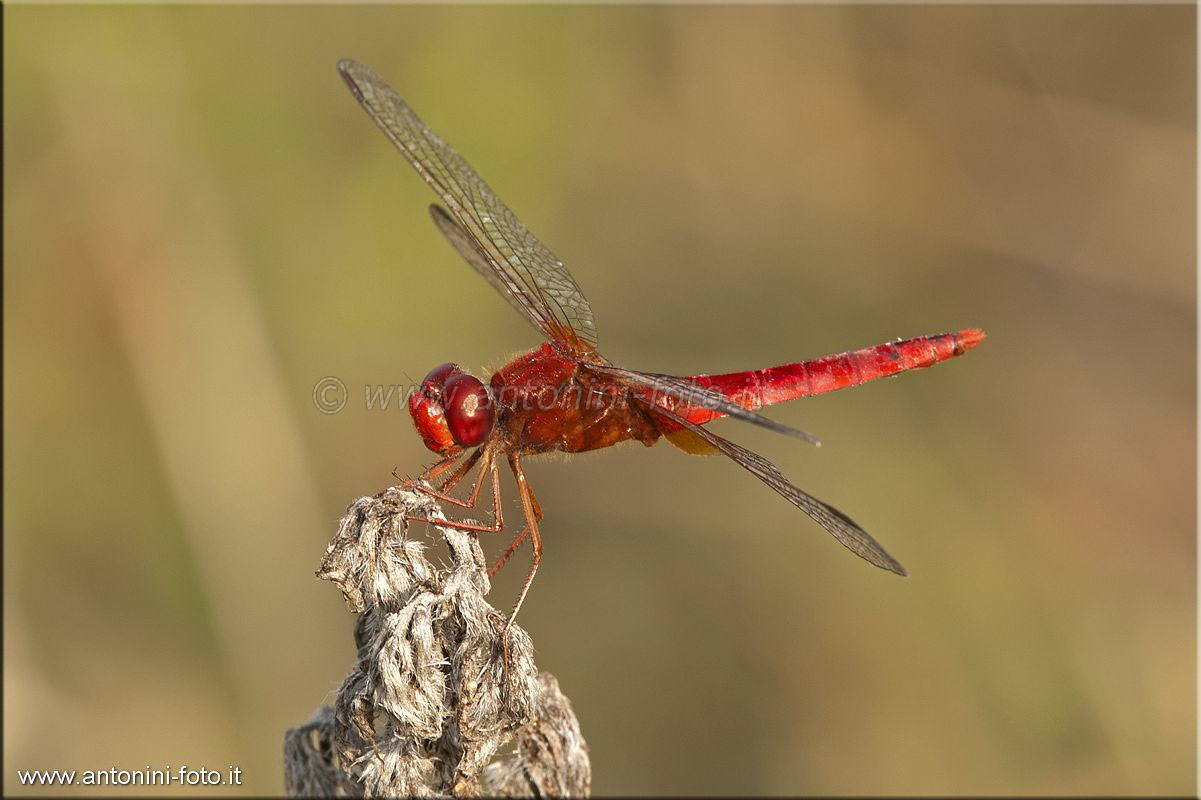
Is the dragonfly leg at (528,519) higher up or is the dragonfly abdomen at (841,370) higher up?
the dragonfly abdomen at (841,370)

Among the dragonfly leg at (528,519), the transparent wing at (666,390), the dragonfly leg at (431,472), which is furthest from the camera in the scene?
the transparent wing at (666,390)

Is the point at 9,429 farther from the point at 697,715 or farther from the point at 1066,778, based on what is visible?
the point at 1066,778

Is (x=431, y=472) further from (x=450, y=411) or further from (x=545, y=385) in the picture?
(x=545, y=385)

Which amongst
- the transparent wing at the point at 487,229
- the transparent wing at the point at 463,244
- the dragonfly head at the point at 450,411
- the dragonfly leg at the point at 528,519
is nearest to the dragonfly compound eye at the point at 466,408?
the dragonfly head at the point at 450,411

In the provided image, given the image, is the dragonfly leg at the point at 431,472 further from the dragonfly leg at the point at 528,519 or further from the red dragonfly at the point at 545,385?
the dragonfly leg at the point at 528,519

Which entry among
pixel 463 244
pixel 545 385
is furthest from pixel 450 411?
pixel 463 244

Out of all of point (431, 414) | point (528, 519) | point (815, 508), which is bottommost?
point (528, 519)

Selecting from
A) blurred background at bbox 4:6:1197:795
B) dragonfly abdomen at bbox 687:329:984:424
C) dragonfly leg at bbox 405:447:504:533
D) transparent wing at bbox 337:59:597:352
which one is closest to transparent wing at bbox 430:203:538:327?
transparent wing at bbox 337:59:597:352

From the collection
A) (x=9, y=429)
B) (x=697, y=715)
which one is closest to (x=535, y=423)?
(x=697, y=715)
